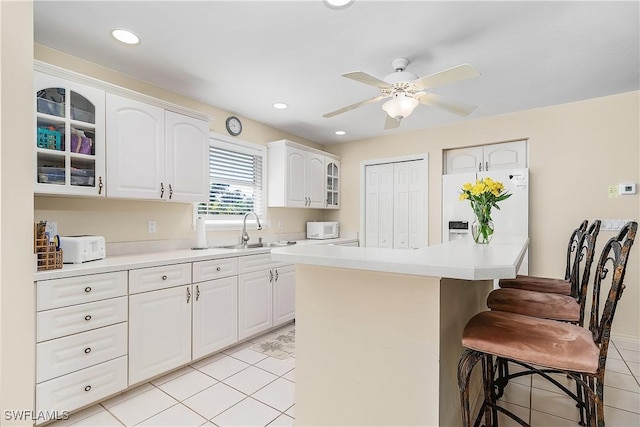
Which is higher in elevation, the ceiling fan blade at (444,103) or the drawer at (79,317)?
the ceiling fan blade at (444,103)

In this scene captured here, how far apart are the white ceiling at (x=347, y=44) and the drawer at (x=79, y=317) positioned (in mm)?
1775

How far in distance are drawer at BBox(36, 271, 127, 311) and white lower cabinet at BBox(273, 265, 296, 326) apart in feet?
5.04

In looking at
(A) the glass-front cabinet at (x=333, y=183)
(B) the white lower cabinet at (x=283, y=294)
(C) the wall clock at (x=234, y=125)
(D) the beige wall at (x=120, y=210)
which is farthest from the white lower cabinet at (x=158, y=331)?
(A) the glass-front cabinet at (x=333, y=183)

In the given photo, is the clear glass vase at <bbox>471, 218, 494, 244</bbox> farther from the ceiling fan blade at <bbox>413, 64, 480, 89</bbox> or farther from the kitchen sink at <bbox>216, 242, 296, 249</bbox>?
the kitchen sink at <bbox>216, 242, 296, 249</bbox>

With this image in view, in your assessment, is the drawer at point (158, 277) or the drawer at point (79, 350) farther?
the drawer at point (158, 277)

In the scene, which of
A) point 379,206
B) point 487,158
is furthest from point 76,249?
point 487,158

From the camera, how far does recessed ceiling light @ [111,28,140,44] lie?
203 cm

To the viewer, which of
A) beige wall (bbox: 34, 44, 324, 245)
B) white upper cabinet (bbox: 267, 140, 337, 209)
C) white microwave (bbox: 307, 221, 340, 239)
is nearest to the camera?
beige wall (bbox: 34, 44, 324, 245)

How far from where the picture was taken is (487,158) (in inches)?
151

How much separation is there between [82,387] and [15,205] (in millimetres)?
1153

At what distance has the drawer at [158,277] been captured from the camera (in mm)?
2143

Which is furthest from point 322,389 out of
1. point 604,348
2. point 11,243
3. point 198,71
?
point 198,71

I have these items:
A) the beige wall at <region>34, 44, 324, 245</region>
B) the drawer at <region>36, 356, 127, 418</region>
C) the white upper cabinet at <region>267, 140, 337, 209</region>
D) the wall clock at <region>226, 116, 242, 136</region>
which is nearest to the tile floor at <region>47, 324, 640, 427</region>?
A: the drawer at <region>36, 356, 127, 418</region>

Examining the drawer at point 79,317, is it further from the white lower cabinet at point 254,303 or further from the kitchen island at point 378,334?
the kitchen island at point 378,334
